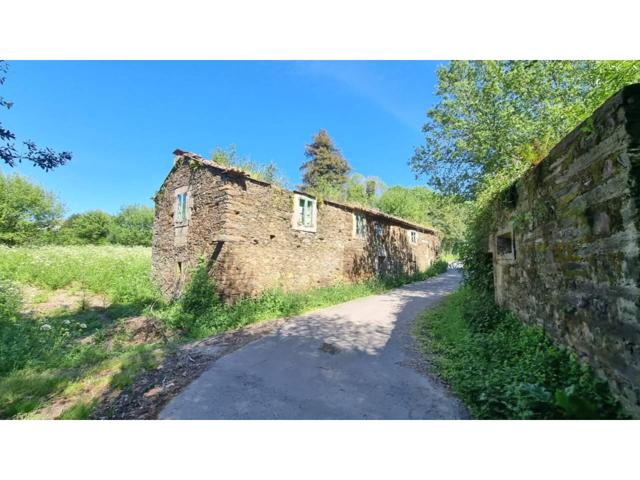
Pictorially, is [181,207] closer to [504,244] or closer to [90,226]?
[504,244]

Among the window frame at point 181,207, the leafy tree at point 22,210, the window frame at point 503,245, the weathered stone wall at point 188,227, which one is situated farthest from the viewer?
the leafy tree at point 22,210

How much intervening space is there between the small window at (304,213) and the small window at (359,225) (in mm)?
2864

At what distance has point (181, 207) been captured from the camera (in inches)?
442

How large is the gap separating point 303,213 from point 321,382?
7986 mm

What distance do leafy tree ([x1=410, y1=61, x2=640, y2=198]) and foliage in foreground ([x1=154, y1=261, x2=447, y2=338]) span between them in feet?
21.4

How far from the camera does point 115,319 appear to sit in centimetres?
902

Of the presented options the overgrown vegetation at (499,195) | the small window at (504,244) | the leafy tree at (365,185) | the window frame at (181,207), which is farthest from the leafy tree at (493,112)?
the leafy tree at (365,185)

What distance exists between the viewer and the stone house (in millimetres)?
9250

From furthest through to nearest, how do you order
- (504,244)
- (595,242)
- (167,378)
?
(504,244)
(167,378)
(595,242)

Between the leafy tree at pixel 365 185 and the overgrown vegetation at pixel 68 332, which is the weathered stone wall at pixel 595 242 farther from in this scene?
the leafy tree at pixel 365 185

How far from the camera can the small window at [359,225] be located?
14.0 m

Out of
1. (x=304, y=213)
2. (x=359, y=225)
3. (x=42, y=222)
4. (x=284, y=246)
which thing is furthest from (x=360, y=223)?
(x=42, y=222)

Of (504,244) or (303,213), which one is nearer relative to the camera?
(504,244)
